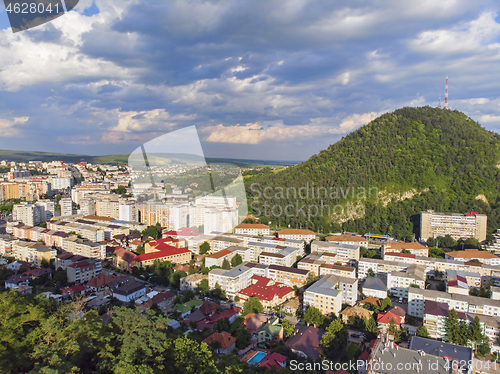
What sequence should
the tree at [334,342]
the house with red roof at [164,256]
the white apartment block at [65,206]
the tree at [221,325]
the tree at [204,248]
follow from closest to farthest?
the tree at [334,342] < the tree at [221,325] < the house with red roof at [164,256] < the tree at [204,248] < the white apartment block at [65,206]

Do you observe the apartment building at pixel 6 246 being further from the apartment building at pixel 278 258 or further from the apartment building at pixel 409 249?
the apartment building at pixel 409 249

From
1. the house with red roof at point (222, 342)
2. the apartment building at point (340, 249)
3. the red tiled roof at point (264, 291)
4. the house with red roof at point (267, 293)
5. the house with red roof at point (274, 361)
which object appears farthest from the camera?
the apartment building at point (340, 249)

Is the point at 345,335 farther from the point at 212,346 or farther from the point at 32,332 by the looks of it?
the point at 32,332

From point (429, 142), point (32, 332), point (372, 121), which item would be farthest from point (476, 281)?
point (372, 121)

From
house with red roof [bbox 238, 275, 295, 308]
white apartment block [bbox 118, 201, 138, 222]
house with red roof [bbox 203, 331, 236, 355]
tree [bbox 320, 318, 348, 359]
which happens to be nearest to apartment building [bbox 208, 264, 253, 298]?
house with red roof [bbox 238, 275, 295, 308]

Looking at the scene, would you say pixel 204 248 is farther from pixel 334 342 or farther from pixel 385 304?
pixel 334 342

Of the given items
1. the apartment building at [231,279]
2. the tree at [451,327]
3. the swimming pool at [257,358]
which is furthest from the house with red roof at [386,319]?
the apartment building at [231,279]

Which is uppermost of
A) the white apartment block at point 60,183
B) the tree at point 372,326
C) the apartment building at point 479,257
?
the white apartment block at point 60,183
